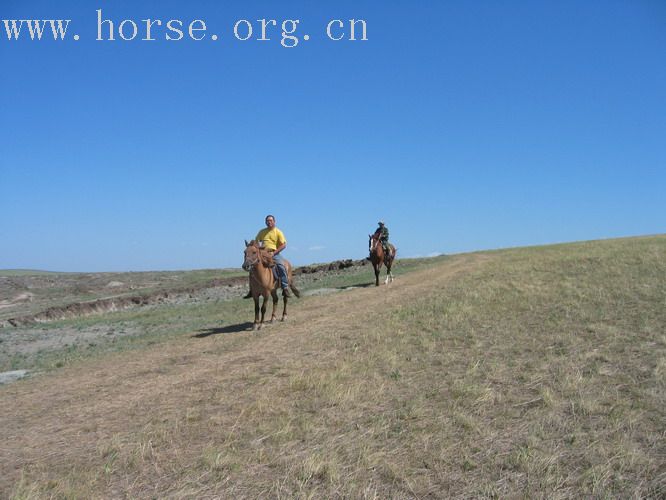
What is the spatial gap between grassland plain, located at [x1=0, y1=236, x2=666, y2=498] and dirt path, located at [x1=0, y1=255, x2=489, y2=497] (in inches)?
2.1

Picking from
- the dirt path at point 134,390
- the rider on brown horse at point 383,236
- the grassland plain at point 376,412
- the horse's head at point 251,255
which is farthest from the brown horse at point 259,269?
the rider on brown horse at point 383,236

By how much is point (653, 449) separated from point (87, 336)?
781 inches

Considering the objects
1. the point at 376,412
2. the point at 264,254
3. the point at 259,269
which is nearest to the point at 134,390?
the point at 376,412

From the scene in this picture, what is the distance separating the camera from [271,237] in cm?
1563

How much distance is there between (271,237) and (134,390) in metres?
6.83

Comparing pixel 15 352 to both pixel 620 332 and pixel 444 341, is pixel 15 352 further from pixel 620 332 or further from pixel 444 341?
pixel 620 332

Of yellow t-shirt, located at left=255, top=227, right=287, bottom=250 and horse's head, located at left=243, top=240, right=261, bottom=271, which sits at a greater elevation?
yellow t-shirt, located at left=255, top=227, right=287, bottom=250

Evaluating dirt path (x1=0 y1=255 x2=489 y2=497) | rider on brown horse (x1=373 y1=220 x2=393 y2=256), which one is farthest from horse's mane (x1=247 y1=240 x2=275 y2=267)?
rider on brown horse (x1=373 y1=220 x2=393 y2=256)

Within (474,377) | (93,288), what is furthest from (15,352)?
(93,288)

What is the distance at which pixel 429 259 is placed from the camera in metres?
40.2

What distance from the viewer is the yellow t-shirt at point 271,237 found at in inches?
614

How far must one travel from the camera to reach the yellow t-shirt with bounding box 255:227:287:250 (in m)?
15.6

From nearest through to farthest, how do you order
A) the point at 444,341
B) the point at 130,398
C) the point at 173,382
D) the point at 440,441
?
the point at 440,441 → the point at 130,398 → the point at 173,382 → the point at 444,341

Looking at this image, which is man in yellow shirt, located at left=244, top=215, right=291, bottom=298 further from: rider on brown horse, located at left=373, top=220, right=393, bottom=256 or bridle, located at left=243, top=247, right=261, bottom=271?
rider on brown horse, located at left=373, top=220, right=393, bottom=256
